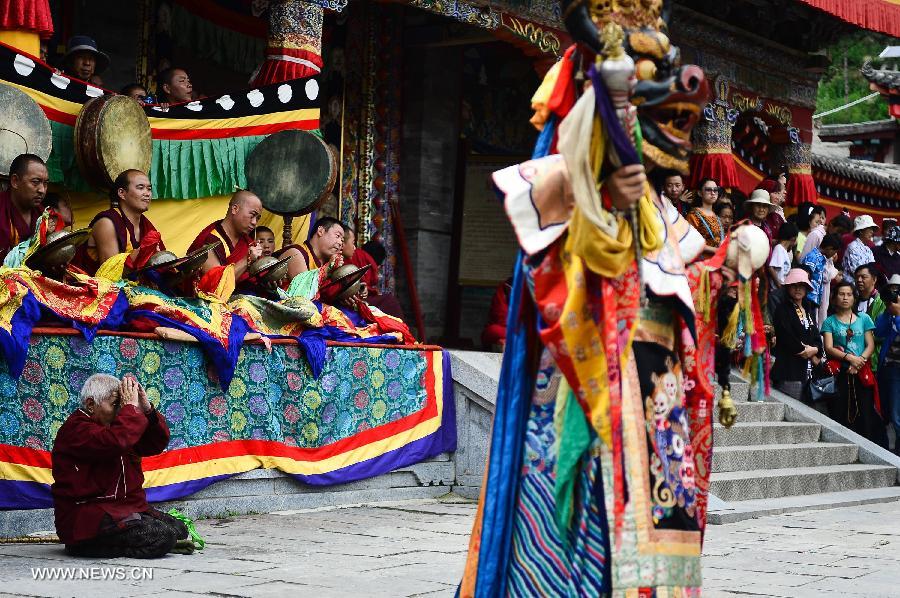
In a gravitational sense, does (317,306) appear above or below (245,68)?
below

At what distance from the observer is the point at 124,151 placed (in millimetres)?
7430

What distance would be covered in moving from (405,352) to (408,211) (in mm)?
3941

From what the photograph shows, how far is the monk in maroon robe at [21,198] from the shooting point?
6.45 meters

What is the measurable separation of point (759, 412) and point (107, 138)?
219 inches

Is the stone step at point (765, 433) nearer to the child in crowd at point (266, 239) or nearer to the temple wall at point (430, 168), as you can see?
the temple wall at point (430, 168)

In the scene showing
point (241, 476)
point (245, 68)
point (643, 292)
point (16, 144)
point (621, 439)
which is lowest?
point (241, 476)

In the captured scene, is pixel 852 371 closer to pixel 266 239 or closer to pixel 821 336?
pixel 821 336

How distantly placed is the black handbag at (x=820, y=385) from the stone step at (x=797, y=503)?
3.39 ft

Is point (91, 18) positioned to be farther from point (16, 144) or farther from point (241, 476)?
point (241, 476)

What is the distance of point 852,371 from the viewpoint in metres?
10.8

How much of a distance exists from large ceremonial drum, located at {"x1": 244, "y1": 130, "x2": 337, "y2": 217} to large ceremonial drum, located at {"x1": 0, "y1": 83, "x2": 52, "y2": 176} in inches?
61.3

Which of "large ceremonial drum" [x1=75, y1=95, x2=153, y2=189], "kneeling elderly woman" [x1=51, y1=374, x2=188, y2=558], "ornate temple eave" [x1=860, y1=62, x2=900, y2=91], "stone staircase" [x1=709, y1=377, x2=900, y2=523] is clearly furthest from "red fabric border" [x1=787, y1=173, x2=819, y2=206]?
"kneeling elderly woman" [x1=51, y1=374, x2=188, y2=558]

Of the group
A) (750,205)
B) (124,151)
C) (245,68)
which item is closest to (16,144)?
(124,151)

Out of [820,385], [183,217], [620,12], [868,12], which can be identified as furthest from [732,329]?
[868,12]
